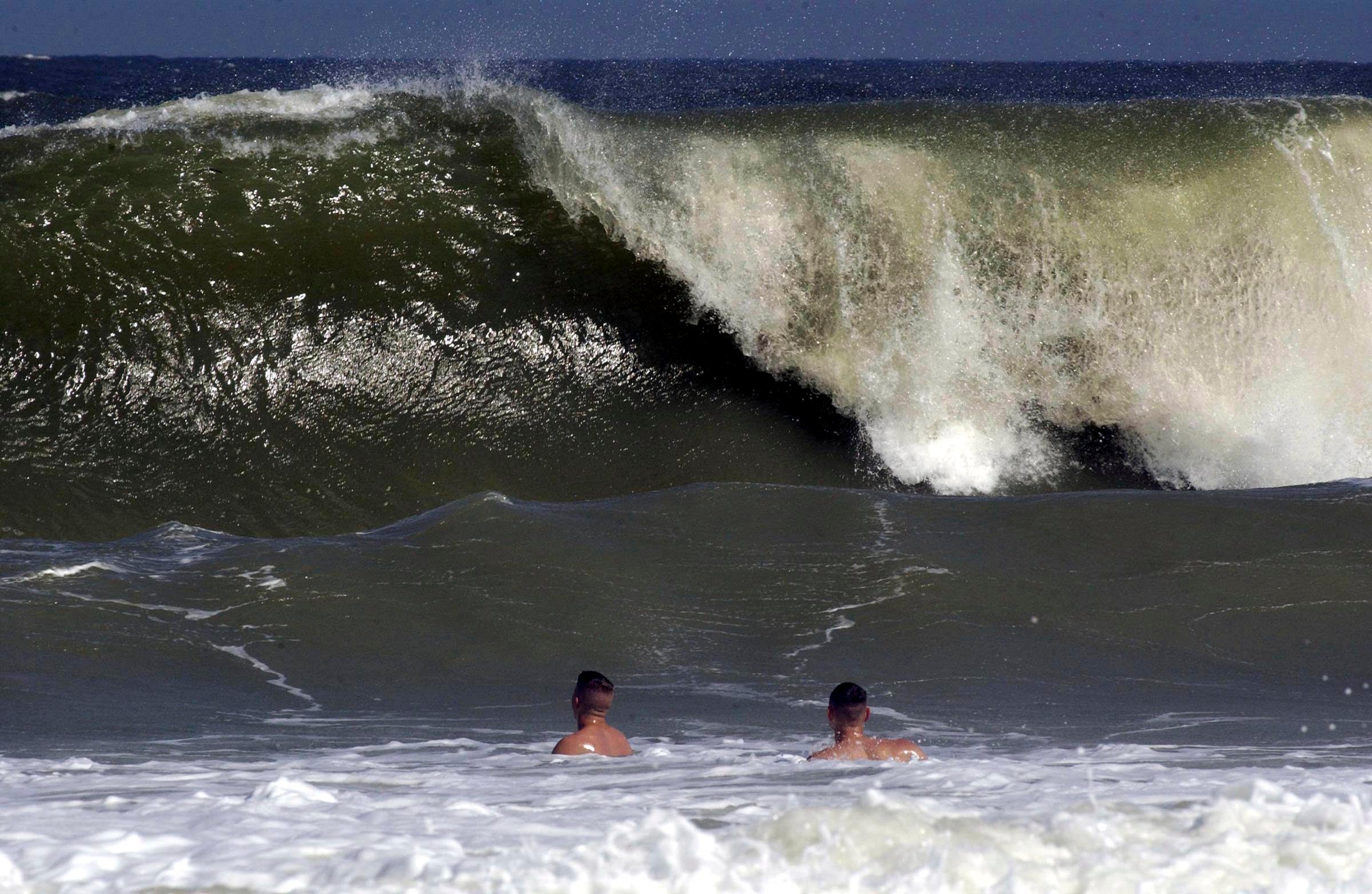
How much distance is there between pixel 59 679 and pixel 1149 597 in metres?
4.50

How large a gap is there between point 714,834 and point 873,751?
1556 mm

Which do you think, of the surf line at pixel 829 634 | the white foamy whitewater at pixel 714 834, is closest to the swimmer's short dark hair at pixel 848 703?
the white foamy whitewater at pixel 714 834

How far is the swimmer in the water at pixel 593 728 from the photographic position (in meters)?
4.21

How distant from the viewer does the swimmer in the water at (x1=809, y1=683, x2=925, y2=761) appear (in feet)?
13.6

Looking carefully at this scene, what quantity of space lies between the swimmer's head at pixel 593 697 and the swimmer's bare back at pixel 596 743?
0.23ft

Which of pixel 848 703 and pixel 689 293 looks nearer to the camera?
pixel 848 703

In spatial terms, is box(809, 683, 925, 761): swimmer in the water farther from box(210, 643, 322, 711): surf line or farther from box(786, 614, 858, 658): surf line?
box(210, 643, 322, 711): surf line

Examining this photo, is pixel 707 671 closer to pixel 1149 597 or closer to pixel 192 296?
pixel 1149 597

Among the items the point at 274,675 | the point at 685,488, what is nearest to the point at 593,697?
the point at 274,675

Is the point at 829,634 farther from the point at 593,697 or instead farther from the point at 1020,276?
the point at 1020,276

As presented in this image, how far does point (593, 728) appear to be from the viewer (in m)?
4.30

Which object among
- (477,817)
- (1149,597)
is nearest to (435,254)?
(1149,597)

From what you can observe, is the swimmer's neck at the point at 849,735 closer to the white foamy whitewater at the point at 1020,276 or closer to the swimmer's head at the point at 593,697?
the swimmer's head at the point at 593,697

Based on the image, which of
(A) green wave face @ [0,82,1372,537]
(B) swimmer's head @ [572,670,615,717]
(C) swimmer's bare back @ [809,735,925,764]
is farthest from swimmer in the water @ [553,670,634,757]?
(A) green wave face @ [0,82,1372,537]
